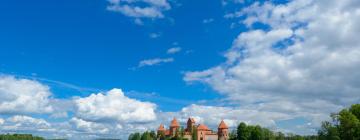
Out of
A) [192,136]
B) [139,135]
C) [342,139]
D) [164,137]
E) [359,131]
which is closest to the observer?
[359,131]

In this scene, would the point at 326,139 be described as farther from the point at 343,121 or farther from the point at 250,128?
the point at 250,128

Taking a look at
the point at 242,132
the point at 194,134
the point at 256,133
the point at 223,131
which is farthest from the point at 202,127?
the point at 256,133

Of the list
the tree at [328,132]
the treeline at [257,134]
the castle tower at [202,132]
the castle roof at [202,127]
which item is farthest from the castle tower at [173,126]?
the tree at [328,132]

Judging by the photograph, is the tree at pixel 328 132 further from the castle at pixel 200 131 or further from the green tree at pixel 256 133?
the castle at pixel 200 131

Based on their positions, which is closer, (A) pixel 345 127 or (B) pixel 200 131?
(A) pixel 345 127

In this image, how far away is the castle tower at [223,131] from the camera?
554 ft

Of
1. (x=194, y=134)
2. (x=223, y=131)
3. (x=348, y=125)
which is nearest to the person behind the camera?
(x=348, y=125)

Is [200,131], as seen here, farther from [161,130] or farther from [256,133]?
[256,133]

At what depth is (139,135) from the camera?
192 meters

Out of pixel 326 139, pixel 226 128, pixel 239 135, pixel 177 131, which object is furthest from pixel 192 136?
pixel 326 139

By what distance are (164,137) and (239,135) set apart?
1780 inches

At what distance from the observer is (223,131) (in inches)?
6649

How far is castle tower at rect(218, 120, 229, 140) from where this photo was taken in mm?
168875

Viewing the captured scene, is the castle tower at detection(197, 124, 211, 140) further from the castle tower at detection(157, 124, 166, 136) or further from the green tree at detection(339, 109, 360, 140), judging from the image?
the green tree at detection(339, 109, 360, 140)
